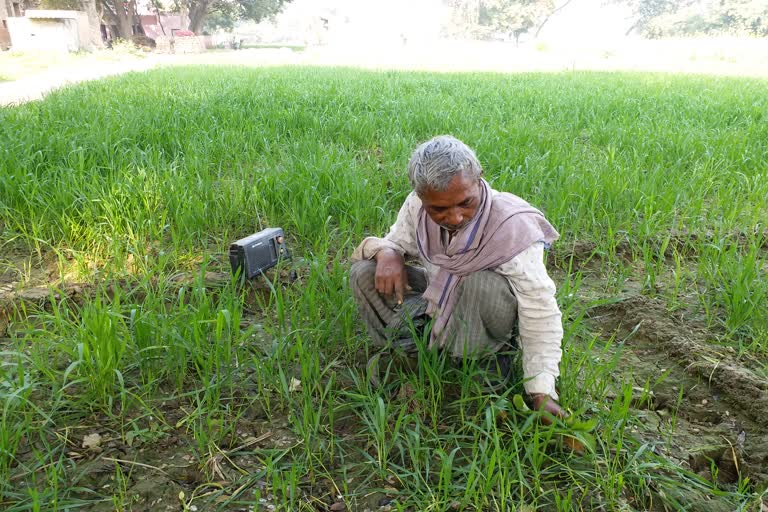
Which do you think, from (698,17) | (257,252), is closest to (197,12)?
(257,252)

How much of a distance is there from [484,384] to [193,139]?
3263 mm

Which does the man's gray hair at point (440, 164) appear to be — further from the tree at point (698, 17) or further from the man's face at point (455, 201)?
the tree at point (698, 17)

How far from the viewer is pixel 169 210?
9.88 ft

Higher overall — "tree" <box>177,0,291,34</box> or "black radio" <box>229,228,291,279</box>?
"tree" <box>177,0,291,34</box>

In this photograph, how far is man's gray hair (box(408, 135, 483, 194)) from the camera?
1.52 metres

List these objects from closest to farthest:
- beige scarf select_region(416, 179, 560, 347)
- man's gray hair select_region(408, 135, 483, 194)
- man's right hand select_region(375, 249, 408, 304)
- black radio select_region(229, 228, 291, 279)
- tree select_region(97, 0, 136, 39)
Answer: man's gray hair select_region(408, 135, 483, 194), beige scarf select_region(416, 179, 560, 347), man's right hand select_region(375, 249, 408, 304), black radio select_region(229, 228, 291, 279), tree select_region(97, 0, 136, 39)

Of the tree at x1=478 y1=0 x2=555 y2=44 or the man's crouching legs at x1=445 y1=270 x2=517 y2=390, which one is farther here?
the tree at x1=478 y1=0 x2=555 y2=44

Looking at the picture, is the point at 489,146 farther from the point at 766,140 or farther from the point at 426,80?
the point at 426,80

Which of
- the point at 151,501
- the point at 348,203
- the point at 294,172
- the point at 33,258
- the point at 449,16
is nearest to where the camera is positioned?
the point at 151,501

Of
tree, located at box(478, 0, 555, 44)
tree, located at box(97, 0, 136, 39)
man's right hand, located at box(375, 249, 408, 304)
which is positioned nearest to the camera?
man's right hand, located at box(375, 249, 408, 304)

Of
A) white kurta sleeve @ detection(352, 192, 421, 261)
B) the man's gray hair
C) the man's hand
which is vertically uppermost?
the man's gray hair

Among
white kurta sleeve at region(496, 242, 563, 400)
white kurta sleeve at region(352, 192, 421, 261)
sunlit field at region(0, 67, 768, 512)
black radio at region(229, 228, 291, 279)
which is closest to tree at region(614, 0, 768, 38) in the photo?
sunlit field at region(0, 67, 768, 512)

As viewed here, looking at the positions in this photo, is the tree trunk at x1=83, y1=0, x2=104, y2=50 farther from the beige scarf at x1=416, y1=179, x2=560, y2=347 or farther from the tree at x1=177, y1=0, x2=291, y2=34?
the beige scarf at x1=416, y1=179, x2=560, y2=347

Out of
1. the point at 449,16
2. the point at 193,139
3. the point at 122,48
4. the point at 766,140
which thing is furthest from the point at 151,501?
the point at 449,16
